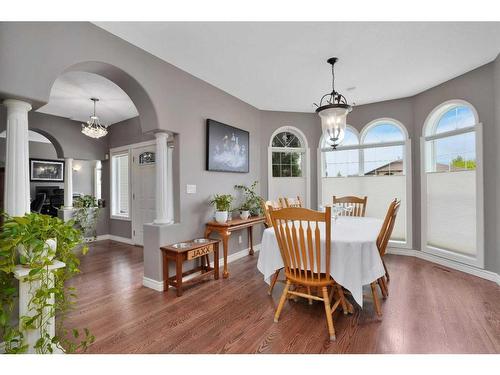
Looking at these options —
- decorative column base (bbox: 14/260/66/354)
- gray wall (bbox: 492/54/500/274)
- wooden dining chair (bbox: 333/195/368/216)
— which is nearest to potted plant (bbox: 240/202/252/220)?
wooden dining chair (bbox: 333/195/368/216)

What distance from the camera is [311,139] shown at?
4.96 meters

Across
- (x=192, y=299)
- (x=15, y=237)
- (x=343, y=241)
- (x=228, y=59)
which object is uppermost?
(x=228, y=59)

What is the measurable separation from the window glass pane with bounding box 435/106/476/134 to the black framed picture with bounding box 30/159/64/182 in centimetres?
861

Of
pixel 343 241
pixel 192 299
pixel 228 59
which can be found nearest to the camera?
pixel 343 241

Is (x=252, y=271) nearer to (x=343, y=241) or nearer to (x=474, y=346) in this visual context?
(x=343, y=241)

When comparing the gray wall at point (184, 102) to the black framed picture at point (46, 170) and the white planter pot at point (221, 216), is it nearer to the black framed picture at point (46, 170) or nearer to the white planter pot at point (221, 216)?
the white planter pot at point (221, 216)

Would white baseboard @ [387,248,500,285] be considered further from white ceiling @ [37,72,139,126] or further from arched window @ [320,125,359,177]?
white ceiling @ [37,72,139,126]

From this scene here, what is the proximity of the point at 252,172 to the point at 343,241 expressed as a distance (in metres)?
2.72

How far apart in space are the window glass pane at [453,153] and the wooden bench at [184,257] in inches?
Result: 142

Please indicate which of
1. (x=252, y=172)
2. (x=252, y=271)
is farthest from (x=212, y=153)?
(x=252, y=271)

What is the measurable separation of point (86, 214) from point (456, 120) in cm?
663

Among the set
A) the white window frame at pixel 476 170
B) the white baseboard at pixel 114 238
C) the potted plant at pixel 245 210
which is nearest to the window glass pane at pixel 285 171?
the potted plant at pixel 245 210

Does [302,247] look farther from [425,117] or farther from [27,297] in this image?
[425,117]

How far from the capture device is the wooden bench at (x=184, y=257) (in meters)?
2.66
